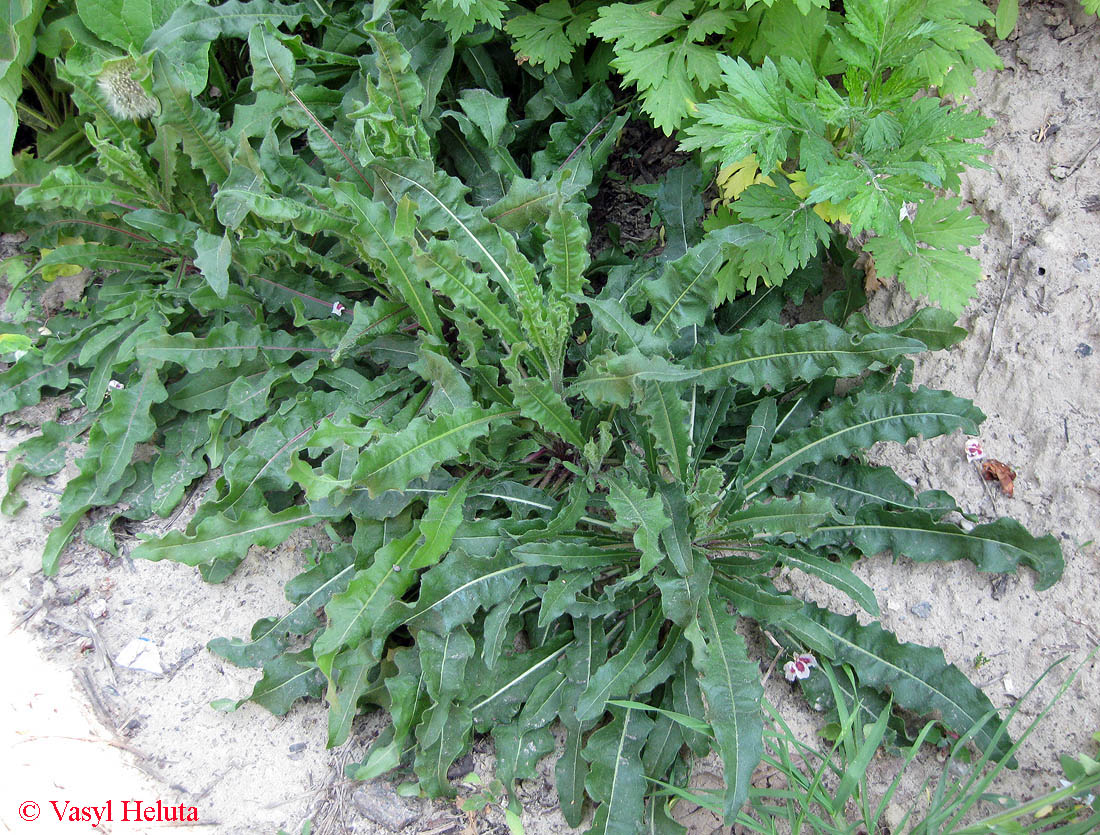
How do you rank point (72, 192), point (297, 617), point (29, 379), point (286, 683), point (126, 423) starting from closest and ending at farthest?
point (286, 683) < point (297, 617) < point (126, 423) < point (72, 192) < point (29, 379)

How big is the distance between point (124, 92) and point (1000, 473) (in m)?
3.08

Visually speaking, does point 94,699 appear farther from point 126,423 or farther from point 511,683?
point 511,683

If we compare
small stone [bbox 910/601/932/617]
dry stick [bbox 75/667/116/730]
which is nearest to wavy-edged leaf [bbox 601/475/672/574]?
small stone [bbox 910/601/932/617]

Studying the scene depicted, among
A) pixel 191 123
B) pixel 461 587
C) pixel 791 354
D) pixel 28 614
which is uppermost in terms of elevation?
pixel 191 123

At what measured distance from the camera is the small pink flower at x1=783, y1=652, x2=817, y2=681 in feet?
6.64

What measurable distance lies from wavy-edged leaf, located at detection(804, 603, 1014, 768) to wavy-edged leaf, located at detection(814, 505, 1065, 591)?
9.2 inches

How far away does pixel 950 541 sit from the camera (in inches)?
82.4

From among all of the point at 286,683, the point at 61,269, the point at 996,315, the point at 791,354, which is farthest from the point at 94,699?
the point at 996,315

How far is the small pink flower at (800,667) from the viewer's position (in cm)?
203

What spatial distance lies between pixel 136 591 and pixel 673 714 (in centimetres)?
175

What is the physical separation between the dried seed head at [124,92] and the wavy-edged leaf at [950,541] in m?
2.64

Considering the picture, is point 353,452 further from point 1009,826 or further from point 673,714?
point 1009,826

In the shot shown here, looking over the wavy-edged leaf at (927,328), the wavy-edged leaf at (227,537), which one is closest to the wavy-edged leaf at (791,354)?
the wavy-edged leaf at (927,328)

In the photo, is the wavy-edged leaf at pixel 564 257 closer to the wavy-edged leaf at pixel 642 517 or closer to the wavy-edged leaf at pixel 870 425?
the wavy-edged leaf at pixel 642 517
